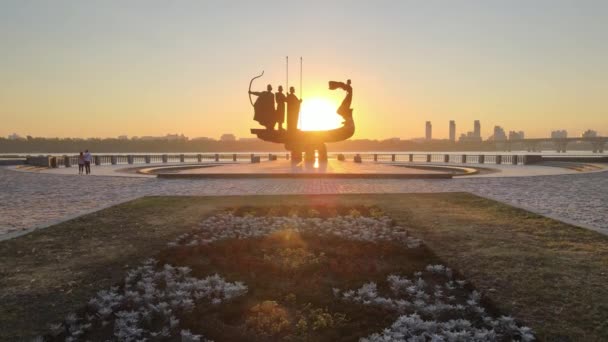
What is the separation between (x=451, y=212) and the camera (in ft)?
33.3

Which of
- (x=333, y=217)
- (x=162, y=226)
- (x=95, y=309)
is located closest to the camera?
(x=95, y=309)

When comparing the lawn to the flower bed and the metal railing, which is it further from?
the metal railing

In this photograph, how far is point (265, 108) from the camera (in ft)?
80.9

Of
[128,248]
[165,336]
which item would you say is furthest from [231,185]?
[165,336]

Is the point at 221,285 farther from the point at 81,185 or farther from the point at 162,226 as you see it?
the point at 81,185

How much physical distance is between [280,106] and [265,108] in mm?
1066

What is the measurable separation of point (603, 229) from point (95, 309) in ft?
28.4

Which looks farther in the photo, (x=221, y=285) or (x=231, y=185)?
(x=231, y=185)

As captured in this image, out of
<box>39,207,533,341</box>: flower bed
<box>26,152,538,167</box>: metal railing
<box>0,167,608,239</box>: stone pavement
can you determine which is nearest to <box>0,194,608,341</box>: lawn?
<box>39,207,533,341</box>: flower bed

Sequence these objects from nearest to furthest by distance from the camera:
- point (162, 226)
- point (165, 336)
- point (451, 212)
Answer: point (165, 336), point (162, 226), point (451, 212)

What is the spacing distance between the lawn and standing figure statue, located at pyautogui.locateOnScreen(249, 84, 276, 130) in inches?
616

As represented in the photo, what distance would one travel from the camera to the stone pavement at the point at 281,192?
1036cm

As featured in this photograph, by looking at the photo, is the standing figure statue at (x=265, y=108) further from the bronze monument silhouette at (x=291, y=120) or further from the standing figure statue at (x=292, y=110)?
the standing figure statue at (x=292, y=110)

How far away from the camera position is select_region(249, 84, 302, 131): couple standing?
80.4 feet
